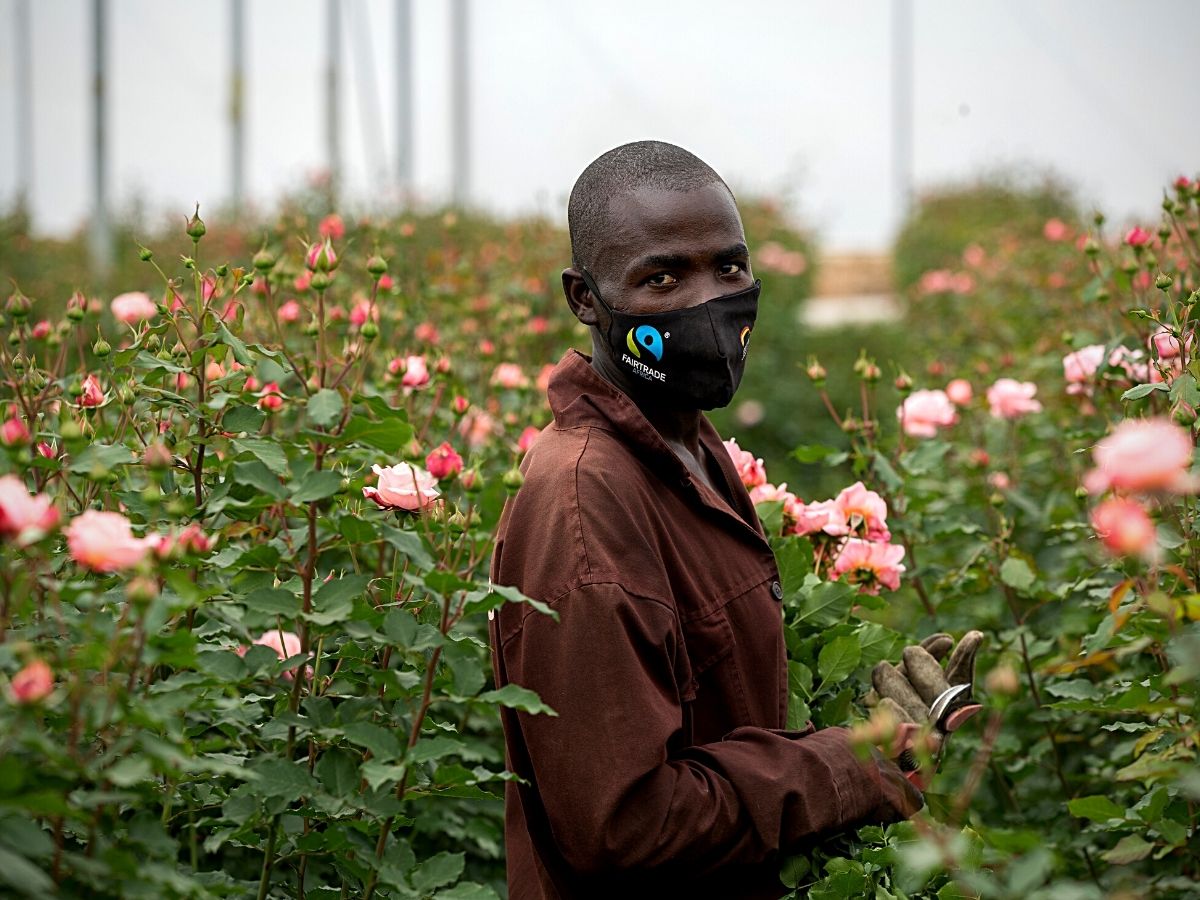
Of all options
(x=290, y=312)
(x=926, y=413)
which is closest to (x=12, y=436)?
(x=290, y=312)

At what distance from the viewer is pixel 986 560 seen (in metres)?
2.81

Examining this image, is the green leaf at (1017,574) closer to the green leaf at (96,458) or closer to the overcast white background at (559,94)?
the green leaf at (96,458)

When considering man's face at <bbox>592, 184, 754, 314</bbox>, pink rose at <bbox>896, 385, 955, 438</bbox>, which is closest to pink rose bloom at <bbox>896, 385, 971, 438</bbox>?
pink rose at <bbox>896, 385, 955, 438</bbox>

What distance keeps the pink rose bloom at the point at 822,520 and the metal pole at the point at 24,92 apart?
1141cm

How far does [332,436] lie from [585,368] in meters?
Result: 0.43

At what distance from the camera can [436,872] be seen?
64.7 inches

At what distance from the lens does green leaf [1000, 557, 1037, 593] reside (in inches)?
104

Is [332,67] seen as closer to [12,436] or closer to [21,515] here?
[12,436]

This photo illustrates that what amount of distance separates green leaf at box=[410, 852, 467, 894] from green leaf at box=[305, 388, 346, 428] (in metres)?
0.56

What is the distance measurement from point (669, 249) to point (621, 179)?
0.12 meters

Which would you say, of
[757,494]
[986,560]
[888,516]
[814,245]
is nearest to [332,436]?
[757,494]

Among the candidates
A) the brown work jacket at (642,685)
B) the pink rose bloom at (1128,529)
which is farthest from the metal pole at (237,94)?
the pink rose bloom at (1128,529)

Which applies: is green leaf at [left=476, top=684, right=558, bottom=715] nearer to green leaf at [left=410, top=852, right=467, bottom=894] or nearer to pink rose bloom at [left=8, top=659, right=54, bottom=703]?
green leaf at [left=410, top=852, right=467, bottom=894]

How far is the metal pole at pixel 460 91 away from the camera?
1277 cm
